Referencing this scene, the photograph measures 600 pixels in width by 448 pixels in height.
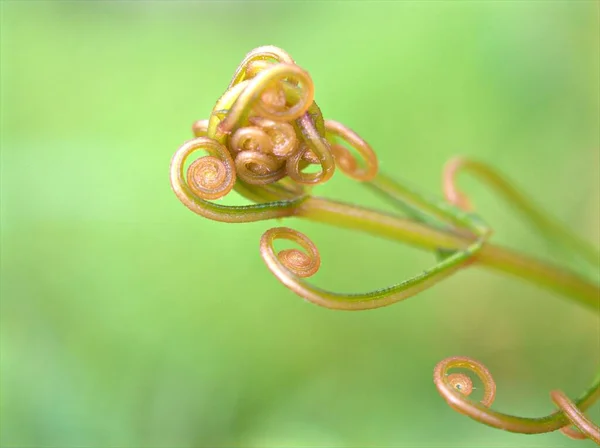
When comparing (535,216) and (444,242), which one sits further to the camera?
(535,216)

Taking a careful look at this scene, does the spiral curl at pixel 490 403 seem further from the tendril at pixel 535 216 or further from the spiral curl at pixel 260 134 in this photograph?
the tendril at pixel 535 216

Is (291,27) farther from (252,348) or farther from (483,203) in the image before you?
(252,348)

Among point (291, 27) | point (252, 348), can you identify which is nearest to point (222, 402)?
point (252, 348)

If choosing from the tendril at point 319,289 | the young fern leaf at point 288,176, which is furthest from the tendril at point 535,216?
the tendril at point 319,289

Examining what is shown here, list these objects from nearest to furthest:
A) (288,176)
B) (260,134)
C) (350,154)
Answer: (260,134) < (288,176) < (350,154)

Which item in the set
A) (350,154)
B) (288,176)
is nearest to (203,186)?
(288,176)

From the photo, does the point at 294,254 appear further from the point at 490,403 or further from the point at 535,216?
the point at 535,216
